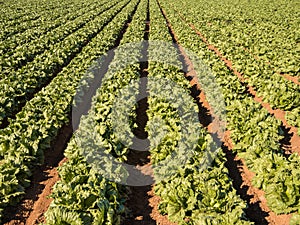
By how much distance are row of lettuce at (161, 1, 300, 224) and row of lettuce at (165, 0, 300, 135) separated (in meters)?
1.46

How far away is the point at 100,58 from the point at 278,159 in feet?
39.9

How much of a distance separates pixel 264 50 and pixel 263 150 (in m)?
13.1

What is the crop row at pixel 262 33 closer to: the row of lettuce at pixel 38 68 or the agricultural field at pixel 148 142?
the agricultural field at pixel 148 142

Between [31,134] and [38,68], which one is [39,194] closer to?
[31,134]

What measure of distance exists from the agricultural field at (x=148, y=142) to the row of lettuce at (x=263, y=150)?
0.04 metres

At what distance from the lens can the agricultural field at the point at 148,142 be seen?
6.60 m

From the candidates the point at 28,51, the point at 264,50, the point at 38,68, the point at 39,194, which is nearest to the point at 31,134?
the point at 39,194

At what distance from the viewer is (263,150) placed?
827 cm

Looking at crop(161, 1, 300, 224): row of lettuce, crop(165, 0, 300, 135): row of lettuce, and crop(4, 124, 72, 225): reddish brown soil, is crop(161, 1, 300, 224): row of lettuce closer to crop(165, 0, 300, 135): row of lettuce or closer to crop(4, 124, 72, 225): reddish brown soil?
crop(165, 0, 300, 135): row of lettuce

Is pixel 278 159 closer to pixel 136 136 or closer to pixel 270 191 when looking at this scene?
pixel 270 191

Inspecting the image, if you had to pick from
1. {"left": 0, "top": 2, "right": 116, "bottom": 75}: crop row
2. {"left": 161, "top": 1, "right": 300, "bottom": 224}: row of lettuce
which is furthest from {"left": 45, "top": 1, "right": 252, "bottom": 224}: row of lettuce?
{"left": 0, "top": 2, "right": 116, "bottom": 75}: crop row

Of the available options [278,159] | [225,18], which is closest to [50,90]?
[278,159]

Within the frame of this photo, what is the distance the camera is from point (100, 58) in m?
16.7

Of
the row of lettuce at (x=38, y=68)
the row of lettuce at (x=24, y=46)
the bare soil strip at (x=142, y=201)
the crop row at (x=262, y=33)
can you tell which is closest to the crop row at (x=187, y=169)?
the bare soil strip at (x=142, y=201)
